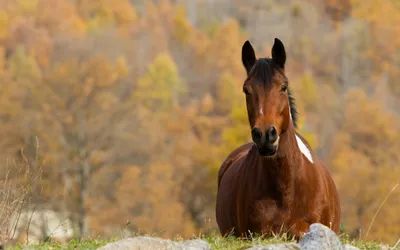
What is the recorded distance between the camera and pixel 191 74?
406 ft

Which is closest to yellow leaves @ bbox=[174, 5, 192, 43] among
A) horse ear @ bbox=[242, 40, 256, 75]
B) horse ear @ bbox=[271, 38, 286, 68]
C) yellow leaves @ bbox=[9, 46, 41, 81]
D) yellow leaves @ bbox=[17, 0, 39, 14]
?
yellow leaves @ bbox=[17, 0, 39, 14]

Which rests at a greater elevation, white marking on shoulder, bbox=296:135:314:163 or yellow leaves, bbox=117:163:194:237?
white marking on shoulder, bbox=296:135:314:163

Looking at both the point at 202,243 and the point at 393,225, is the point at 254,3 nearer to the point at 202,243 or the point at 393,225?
the point at 393,225

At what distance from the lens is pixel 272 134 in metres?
8.05

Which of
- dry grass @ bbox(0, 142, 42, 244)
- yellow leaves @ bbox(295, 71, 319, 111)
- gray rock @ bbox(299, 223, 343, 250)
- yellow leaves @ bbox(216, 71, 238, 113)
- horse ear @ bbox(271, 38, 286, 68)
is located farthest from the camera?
yellow leaves @ bbox(295, 71, 319, 111)

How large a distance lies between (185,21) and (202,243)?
15676 centimetres

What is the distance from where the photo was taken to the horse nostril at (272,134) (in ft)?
26.3

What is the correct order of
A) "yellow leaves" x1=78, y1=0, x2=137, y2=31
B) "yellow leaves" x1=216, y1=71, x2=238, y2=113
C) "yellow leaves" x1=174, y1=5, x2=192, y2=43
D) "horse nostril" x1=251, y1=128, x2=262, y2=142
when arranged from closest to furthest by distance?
"horse nostril" x1=251, y1=128, x2=262, y2=142, "yellow leaves" x1=216, y1=71, x2=238, y2=113, "yellow leaves" x1=174, y1=5, x2=192, y2=43, "yellow leaves" x1=78, y1=0, x2=137, y2=31

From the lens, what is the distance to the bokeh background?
5109 cm

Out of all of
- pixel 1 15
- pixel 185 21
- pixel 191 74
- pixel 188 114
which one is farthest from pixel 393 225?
pixel 185 21

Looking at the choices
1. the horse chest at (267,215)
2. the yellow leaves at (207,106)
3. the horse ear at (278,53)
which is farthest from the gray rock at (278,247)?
the yellow leaves at (207,106)

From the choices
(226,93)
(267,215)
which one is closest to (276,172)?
(267,215)

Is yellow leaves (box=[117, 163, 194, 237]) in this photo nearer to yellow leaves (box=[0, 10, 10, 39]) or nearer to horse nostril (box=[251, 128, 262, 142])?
horse nostril (box=[251, 128, 262, 142])

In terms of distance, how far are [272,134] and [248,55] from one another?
4.31 feet
